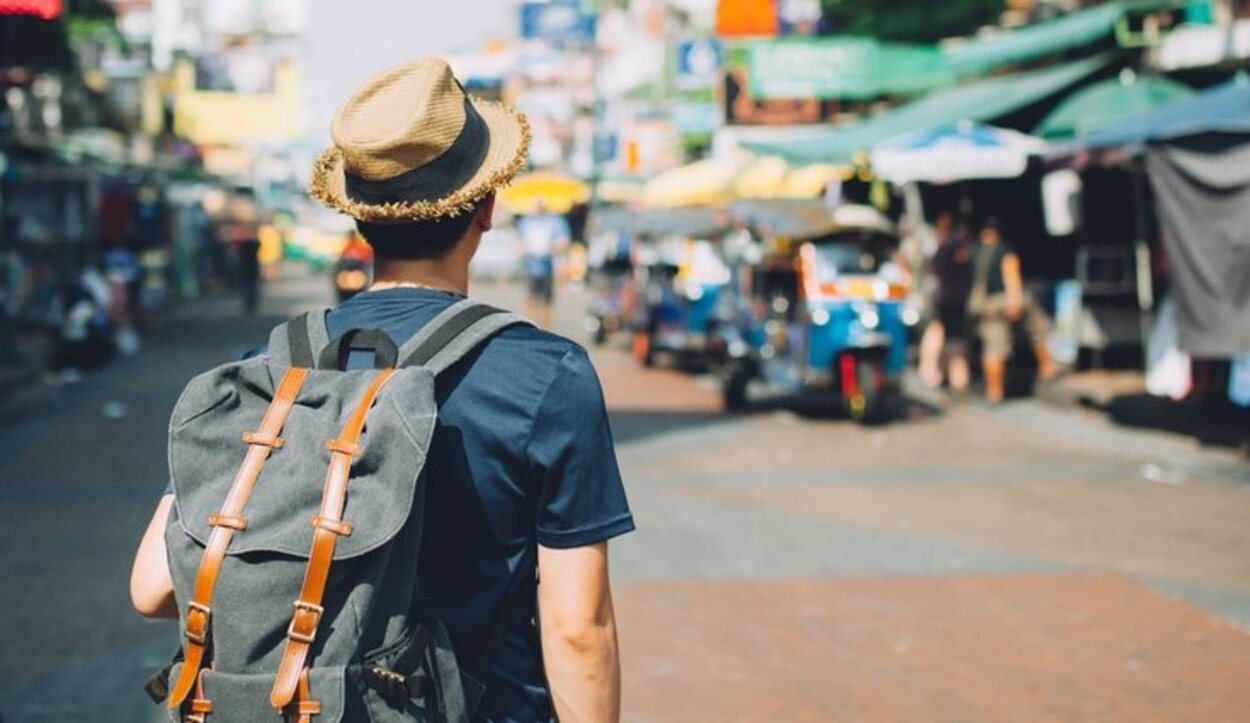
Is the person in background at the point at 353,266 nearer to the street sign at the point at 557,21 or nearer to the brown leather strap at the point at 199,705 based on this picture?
the brown leather strap at the point at 199,705

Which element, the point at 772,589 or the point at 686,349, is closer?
the point at 772,589

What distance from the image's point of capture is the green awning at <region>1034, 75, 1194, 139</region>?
57.9ft

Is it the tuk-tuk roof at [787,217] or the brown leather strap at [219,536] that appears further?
the tuk-tuk roof at [787,217]

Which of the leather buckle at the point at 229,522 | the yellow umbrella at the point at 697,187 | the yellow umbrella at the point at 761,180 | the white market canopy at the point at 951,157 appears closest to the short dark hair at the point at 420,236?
the leather buckle at the point at 229,522

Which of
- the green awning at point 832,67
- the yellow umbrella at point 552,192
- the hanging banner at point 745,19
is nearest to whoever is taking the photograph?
the green awning at point 832,67

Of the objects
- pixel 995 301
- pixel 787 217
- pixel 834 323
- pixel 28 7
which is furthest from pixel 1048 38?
pixel 28 7

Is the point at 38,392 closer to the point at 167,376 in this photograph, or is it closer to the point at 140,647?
the point at 167,376

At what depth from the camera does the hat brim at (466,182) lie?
2.56 metres

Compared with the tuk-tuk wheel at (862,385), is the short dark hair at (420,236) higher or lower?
higher

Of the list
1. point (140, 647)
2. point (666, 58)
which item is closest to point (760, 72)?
point (666, 58)

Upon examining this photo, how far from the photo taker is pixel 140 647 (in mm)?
7238

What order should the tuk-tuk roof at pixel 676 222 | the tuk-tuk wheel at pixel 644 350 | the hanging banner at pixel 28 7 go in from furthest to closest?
the tuk-tuk wheel at pixel 644 350
the tuk-tuk roof at pixel 676 222
the hanging banner at pixel 28 7

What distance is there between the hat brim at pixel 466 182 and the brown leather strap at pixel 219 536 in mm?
349

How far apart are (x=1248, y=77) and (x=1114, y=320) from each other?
2755 mm
